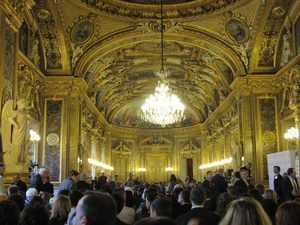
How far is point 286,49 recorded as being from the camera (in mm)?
17391

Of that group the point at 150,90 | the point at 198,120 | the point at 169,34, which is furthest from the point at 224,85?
the point at 198,120

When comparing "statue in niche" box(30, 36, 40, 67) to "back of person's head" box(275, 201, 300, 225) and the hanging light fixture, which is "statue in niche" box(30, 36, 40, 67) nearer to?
the hanging light fixture

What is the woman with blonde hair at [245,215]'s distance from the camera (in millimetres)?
2842

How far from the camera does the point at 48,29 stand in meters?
17.4

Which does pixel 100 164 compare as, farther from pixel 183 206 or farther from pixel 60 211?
pixel 60 211

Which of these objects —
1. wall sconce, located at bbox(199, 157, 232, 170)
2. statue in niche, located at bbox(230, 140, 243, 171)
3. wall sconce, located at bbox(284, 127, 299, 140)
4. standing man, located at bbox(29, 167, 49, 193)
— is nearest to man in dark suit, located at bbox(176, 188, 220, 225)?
standing man, located at bbox(29, 167, 49, 193)

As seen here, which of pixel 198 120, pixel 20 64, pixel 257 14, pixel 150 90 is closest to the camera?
pixel 20 64

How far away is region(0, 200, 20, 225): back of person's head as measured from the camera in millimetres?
3270

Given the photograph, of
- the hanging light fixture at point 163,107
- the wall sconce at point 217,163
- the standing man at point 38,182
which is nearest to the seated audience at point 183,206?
the standing man at point 38,182

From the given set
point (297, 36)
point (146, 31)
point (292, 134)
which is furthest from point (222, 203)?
point (146, 31)

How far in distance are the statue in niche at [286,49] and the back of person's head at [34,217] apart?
1530 centimetres

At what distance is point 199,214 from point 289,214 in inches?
33.5

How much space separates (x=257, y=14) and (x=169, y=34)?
161 inches

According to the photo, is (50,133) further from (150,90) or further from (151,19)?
(150,90)
